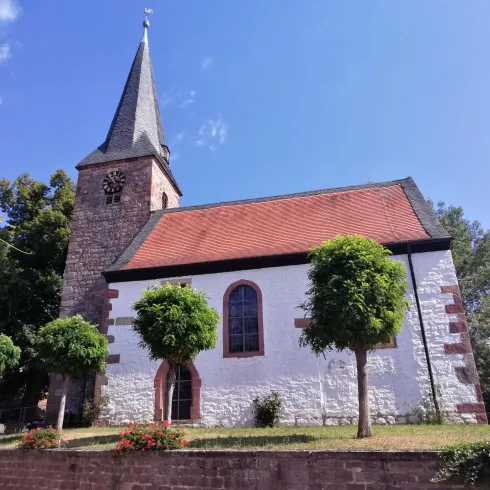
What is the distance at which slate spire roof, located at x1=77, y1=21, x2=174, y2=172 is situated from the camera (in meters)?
21.6

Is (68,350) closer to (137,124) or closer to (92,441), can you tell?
(92,441)

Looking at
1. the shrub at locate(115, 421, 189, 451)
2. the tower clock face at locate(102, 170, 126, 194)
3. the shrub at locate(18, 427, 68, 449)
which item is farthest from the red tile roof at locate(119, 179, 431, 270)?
the shrub at locate(115, 421, 189, 451)

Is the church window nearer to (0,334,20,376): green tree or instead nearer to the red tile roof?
the red tile roof

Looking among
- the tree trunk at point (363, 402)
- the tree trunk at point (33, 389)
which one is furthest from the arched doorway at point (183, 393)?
the tree trunk at point (33, 389)

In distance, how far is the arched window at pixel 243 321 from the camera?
14.3 m

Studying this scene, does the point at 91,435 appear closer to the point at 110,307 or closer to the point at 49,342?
the point at 49,342

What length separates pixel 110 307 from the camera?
15.7m

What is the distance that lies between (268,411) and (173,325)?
15.1 ft

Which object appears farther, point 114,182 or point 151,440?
point 114,182

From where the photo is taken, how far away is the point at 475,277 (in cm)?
2633

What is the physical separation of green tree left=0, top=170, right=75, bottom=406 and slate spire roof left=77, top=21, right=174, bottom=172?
425 cm

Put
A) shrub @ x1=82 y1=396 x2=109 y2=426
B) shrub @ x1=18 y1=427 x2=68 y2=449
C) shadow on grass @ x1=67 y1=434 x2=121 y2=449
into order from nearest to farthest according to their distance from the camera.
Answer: shrub @ x1=18 y1=427 x2=68 y2=449 < shadow on grass @ x1=67 y1=434 x2=121 y2=449 < shrub @ x1=82 y1=396 x2=109 y2=426

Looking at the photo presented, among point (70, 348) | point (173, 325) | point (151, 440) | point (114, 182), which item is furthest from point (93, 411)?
point (114, 182)

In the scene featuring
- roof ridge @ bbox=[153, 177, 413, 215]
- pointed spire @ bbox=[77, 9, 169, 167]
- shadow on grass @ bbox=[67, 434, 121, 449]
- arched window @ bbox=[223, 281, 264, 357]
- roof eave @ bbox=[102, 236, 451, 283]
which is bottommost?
shadow on grass @ bbox=[67, 434, 121, 449]
